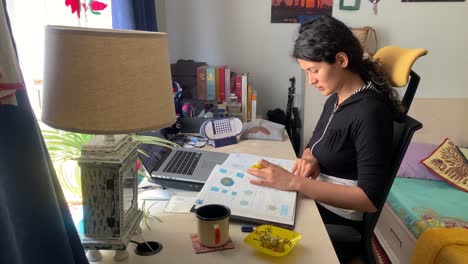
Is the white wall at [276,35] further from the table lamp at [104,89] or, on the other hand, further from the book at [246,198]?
the table lamp at [104,89]

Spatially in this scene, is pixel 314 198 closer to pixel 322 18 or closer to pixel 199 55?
pixel 322 18

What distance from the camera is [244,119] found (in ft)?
7.41

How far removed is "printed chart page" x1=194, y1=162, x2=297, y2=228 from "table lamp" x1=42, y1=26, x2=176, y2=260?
333 millimetres

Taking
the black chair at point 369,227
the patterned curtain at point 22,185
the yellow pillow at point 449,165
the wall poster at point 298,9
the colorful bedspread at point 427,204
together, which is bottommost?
the colorful bedspread at point 427,204

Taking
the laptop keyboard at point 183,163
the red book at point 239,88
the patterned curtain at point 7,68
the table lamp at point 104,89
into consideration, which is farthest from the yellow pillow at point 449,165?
the patterned curtain at point 7,68

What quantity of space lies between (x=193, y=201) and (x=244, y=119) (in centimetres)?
109

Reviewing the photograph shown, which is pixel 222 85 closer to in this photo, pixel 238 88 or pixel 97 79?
pixel 238 88

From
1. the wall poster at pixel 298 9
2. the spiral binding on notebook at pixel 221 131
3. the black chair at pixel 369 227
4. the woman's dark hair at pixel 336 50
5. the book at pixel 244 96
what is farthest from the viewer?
the wall poster at pixel 298 9

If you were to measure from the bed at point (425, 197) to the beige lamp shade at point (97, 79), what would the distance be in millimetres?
1436

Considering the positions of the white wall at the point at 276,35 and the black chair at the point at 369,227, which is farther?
the white wall at the point at 276,35

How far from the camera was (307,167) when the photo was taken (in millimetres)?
1416

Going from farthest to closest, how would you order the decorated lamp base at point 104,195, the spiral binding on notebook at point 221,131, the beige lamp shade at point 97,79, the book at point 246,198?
the spiral binding on notebook at point 221,131
the book at point 246,198
the decorated lamp base at point 104,195
the beige lamp shade at point 97,79

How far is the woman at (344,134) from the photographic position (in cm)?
122

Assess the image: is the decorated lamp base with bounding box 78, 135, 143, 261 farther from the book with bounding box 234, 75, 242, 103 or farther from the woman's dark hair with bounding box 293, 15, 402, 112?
the book with bounding box 234, 75, 242, 103
